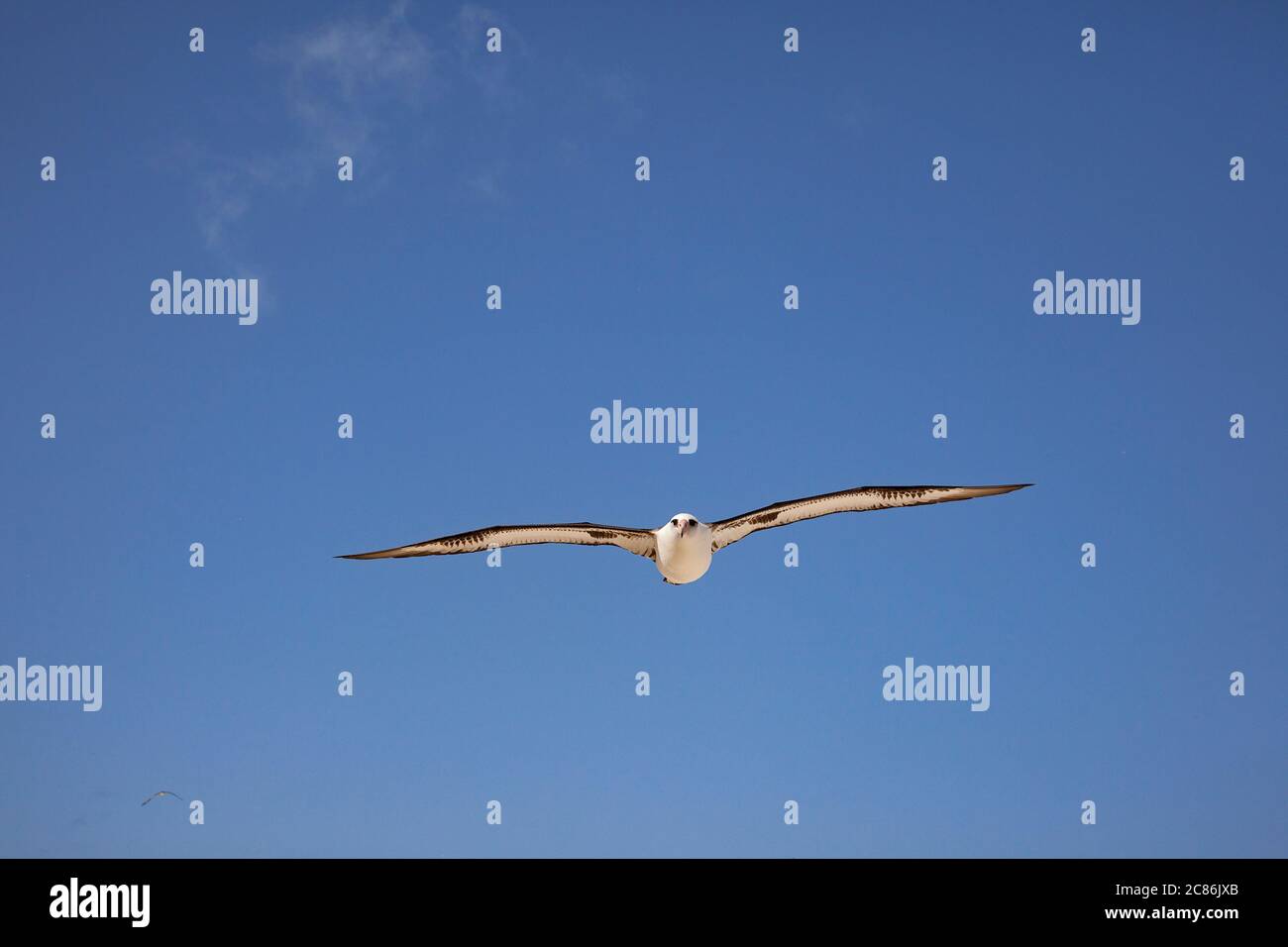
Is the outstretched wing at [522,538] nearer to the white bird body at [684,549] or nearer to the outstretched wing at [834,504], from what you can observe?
the white bird body at [684,549]

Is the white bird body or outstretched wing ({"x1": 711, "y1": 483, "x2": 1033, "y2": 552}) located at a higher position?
outstretched wing ({"x1": 711, "y1": 483, "x2": 1033, "y2": 552})

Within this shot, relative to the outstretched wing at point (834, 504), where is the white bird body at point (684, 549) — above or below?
below

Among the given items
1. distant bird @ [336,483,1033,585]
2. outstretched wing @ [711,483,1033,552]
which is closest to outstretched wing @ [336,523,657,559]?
distant bird @ [336,483,1033,585]

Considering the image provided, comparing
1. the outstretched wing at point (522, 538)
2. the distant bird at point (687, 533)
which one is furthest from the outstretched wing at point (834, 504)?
the outstretched wing at point (522, 538)

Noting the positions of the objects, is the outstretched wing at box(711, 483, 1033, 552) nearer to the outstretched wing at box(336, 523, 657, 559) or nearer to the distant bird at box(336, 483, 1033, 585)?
the distant bird at box(336, 483, 1033, 585)

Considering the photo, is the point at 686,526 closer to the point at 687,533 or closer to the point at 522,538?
the point at 687,533

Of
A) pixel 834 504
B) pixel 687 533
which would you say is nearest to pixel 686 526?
pixel 687 533
